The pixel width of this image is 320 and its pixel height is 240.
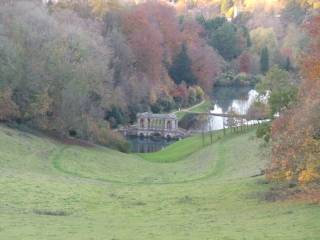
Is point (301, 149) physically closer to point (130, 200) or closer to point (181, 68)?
point (130, 200)

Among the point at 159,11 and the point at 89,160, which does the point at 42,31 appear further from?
the point at 159,11

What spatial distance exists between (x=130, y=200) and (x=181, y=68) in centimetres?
8572

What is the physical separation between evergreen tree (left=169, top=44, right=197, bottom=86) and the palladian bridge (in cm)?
3003

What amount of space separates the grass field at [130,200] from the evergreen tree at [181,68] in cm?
6222

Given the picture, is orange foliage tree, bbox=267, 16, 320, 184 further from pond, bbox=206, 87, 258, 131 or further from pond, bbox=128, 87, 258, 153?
pond, bbox=206, 87, 258, 131

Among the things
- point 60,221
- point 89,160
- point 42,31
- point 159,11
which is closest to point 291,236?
point 60,221

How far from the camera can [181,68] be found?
11475 cm

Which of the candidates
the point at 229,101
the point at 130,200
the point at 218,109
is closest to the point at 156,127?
the point at 218,109

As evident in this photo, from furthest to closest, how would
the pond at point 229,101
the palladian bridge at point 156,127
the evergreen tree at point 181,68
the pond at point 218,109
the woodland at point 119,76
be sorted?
1. the evergreen tree at point 181,68
2. the pond at point 229,101
3. the palladian bridge at point 156,127
4. the pond at point 218,109
5. the woodland at point 119,76

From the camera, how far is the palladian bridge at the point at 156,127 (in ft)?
276

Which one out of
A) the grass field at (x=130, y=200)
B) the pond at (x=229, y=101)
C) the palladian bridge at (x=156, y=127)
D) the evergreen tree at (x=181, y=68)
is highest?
the evergreen tree at (x=181, y=68)

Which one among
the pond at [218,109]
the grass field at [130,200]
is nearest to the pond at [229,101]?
the pond at [218,109]

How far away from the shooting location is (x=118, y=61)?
86438 mm

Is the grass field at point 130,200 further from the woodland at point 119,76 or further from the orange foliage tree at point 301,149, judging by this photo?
the woodland at point 119,76
